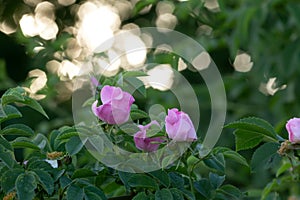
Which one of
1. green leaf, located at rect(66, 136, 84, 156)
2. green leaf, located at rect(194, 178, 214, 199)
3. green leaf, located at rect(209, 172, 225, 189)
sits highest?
green leaf, located at rect(66, 136, 84, 156)

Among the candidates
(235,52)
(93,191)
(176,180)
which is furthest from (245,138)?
(235,52)

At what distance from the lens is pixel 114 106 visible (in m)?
1.08

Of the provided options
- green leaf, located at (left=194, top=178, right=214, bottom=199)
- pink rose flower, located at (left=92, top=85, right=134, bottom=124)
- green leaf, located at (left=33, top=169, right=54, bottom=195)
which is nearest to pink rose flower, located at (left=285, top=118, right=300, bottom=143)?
green leaf, located at (left=194, top=178, right=214, bottom=199)

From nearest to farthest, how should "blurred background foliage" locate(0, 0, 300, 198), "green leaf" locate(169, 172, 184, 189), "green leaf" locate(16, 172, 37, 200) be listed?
"green leaf" locate(16, 172, 37, 200) → "green leaf" locate(169, 172, 184, 189) → "blurred background foliage" locate(0, 0, 300, 198)

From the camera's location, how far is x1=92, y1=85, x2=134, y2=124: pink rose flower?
3.55 ft

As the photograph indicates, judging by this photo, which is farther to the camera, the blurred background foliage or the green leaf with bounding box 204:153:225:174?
the blurred background foliage

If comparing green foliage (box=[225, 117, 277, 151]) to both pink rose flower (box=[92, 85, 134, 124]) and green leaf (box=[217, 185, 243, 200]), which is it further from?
pink rose flower (box=[92, 85, 134, 124])

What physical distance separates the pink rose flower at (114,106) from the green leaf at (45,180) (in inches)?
4.9

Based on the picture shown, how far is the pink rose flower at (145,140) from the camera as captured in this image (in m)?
1.09

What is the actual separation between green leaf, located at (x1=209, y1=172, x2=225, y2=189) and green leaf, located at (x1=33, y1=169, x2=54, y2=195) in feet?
0.93

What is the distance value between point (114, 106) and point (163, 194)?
154mm

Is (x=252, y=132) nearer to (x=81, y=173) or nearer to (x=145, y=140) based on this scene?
(x=145, y=140)

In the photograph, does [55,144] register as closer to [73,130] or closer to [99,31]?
[73,130]

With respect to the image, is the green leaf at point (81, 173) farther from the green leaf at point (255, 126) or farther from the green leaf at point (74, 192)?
the green leaf at point (255, 126)
